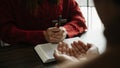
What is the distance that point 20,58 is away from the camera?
1.22 metres

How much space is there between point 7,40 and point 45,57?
1.62ft

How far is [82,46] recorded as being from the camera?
1.17 metres

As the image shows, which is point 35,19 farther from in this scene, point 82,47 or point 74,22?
point 82,47

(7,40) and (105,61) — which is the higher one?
(105,61)

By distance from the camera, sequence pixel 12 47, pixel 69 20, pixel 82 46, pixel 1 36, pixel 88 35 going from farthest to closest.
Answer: pixel 69 20 → pixel 1 36 → pixel 88 35 → pixel 12 47 → pixel 82 46

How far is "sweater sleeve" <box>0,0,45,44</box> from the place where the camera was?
1488 millimetres

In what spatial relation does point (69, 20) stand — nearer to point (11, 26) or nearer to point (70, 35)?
point (70, 35)

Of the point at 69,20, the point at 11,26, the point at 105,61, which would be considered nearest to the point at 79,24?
the point at 69,20

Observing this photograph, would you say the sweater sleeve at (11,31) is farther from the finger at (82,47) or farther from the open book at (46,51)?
the finger at (82,47)

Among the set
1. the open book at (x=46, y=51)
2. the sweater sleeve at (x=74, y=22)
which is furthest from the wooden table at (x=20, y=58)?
the sweater sleeve at (x=74, y=22)

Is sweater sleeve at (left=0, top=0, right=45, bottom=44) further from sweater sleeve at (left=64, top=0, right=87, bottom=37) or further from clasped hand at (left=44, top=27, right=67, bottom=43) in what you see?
sweater sleeve at (left=64, top=0, right=87, bottom=37)

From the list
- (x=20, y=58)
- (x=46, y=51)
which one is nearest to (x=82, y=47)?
(x=46, y=51)

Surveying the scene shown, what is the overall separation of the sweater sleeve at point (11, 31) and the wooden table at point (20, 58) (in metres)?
0.14

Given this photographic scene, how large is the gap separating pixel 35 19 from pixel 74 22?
0.29 m
